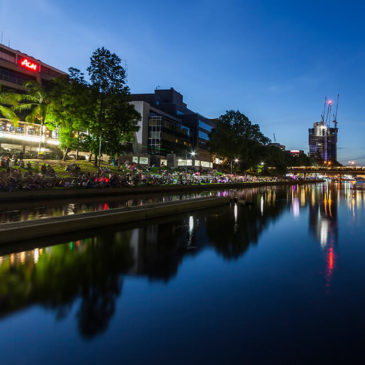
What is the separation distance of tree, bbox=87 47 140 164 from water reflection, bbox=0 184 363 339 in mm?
29519

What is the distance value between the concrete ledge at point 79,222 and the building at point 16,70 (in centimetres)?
6257

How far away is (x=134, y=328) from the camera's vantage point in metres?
4.07

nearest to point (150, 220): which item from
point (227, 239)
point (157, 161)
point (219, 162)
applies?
point (227, 239)

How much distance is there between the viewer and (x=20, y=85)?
211 feet

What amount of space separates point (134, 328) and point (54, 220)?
7.11 m

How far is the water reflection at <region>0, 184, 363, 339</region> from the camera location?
15.5ft

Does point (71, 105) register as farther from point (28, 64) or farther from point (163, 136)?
point (163, 136)

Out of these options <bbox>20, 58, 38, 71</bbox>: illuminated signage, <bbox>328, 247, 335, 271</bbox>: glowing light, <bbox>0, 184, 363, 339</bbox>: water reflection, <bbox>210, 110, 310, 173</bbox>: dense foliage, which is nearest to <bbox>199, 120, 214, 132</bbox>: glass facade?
A: <bbox>210, 110, 310, 173</bbox>: dense foliage

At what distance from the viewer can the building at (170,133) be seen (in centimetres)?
7688

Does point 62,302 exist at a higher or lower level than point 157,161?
lower

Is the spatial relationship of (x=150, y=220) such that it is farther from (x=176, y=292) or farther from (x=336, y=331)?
(x=336, y=331)

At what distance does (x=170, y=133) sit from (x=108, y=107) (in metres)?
45.4

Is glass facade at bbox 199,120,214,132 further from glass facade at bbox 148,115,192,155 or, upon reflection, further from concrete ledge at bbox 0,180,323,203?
concrete ledge at bbox 0,180,323,203

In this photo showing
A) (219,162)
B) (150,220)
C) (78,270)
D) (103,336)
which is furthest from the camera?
(219,162)
